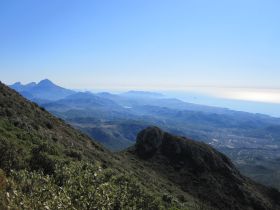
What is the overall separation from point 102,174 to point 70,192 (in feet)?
19.0

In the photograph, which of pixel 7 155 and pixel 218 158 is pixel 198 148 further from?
pixel 7 155

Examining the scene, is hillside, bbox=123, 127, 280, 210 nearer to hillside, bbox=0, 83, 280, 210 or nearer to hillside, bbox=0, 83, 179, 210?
hillside, bbox=0, 83, 280, 210

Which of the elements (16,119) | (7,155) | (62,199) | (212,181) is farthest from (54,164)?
(212,181)

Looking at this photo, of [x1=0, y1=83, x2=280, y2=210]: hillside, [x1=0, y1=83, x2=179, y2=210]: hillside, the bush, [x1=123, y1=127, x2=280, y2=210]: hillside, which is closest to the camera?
[x1=0, y1=83, x2=179, y2=210]: hillside

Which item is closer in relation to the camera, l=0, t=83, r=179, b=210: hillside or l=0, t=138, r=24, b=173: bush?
l=0, t=83, r=179, b=210: hillside

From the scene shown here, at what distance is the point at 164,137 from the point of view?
57.0 m

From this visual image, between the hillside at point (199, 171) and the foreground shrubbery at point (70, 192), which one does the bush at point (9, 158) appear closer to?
the foreground shrubbery at point (70, 192)

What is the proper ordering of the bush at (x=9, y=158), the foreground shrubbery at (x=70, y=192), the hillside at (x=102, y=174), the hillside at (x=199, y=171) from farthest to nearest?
the hillside at (x=199, y=171), the bush at (x=9, y=158), the hillside at (x=102, y=174), the foreground shrubbery at (x=70, y=192)

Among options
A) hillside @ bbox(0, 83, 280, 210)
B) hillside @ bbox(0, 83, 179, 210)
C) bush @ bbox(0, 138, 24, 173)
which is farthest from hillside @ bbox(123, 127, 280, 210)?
bush @ bbox(0, 138, 24, 173)

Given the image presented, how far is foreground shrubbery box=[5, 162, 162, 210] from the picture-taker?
12031mm

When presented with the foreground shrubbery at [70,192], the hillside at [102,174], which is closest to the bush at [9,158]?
the hillside at [102,174]

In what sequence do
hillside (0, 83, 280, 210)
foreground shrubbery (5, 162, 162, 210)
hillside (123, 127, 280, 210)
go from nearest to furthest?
foreground shrubbery (5, 162, 162, 210), hillside (0, 83, 280, 210), hillside (123, 127, 280, 210)

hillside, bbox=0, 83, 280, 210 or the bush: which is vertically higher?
the bush

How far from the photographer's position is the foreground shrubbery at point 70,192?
12.0 metres
